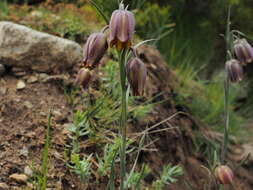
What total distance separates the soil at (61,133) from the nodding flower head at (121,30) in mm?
615

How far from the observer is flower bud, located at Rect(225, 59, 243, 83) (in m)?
2.34

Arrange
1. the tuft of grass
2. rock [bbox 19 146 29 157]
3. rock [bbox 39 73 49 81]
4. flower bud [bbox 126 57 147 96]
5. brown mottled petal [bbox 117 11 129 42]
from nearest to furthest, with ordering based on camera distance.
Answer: brown mottled petal [bbox 117 11 129 42]
flower bud [bbox 126 57 147 96]
rock [bbox 19 146 29 157]
rock [bbox 39 73 49 81]
the tuft of grass

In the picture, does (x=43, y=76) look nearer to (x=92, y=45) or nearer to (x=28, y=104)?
(x=28, y=104)

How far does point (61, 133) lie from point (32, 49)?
0.68 m

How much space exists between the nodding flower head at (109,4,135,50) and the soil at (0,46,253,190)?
62 cm

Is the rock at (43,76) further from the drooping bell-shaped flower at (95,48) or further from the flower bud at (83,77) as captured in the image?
the drooping bell-shaped flower at (95,48)

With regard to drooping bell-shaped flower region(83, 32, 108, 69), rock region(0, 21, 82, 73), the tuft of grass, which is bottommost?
the tuft of grass

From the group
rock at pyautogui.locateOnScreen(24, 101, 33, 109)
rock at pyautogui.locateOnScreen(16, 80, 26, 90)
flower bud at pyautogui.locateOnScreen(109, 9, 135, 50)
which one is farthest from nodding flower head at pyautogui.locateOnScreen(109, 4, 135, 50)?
rock at pyautogui.locateOnScreen(16, 80, 26, 90)

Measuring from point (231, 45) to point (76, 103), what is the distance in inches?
38.2

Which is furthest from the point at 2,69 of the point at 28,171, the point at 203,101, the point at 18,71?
the point at 203,101

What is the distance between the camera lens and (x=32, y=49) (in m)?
2.62

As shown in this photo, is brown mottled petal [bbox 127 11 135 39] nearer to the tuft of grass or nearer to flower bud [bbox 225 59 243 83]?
flower bud [bbox 225 59 243 83]

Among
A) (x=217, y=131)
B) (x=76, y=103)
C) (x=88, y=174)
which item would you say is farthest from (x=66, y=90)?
(x=217, y=131)

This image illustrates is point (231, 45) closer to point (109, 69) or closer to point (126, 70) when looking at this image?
point (109, 69)
